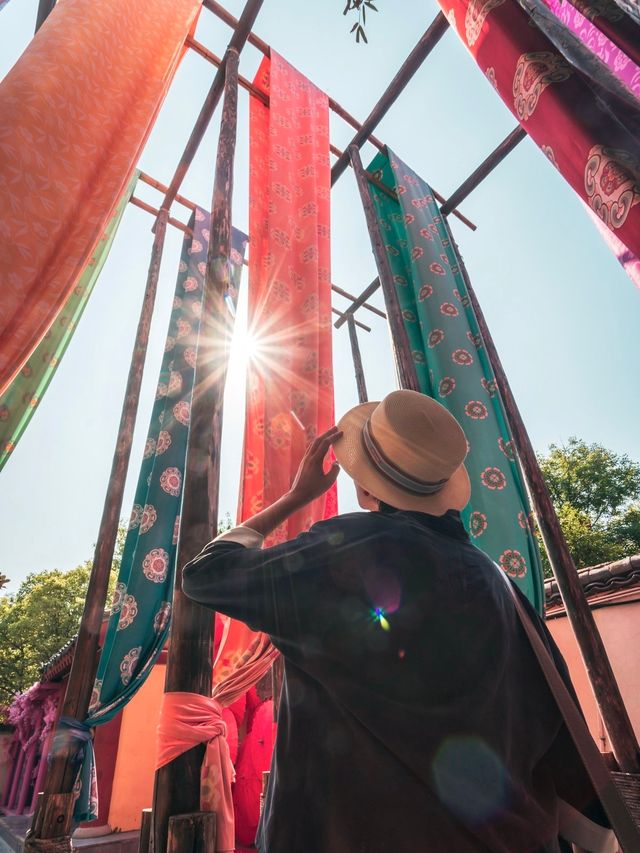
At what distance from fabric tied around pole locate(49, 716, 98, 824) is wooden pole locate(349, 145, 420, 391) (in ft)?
10.9

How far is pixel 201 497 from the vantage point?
211 centimetres

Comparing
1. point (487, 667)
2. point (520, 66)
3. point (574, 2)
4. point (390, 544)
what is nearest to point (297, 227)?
point (520, 66)

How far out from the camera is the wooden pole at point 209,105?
366cm

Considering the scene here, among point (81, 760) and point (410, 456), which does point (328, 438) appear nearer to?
point (410, 456)

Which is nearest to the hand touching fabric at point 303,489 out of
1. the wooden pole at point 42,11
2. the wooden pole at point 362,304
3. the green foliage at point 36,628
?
the wooden pole at point 42,11

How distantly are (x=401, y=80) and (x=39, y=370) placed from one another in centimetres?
370

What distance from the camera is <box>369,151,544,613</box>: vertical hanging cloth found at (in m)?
2.55

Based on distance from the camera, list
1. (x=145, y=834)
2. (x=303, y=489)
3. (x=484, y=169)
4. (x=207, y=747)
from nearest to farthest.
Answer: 1. (x=303, y=489)
2. (x=207, y=747)
3. (x=145, y=834)
4. (x=484, y=169)

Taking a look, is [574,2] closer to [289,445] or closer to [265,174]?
[289,445]

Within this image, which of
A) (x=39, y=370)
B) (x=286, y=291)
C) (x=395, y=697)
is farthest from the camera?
(x=286, y=291)

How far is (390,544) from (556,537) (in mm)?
2058

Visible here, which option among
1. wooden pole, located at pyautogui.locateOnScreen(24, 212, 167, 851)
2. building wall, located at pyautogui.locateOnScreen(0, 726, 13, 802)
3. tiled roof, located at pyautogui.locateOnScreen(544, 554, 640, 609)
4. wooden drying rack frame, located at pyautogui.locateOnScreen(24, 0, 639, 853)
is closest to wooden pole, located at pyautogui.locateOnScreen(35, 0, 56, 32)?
wooden drying rack frame, located at pyautogui.locateOnScreen(24, 0, 639, 853)

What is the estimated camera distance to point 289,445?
2504 mm

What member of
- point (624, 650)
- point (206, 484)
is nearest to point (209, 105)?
point (206, 484)
